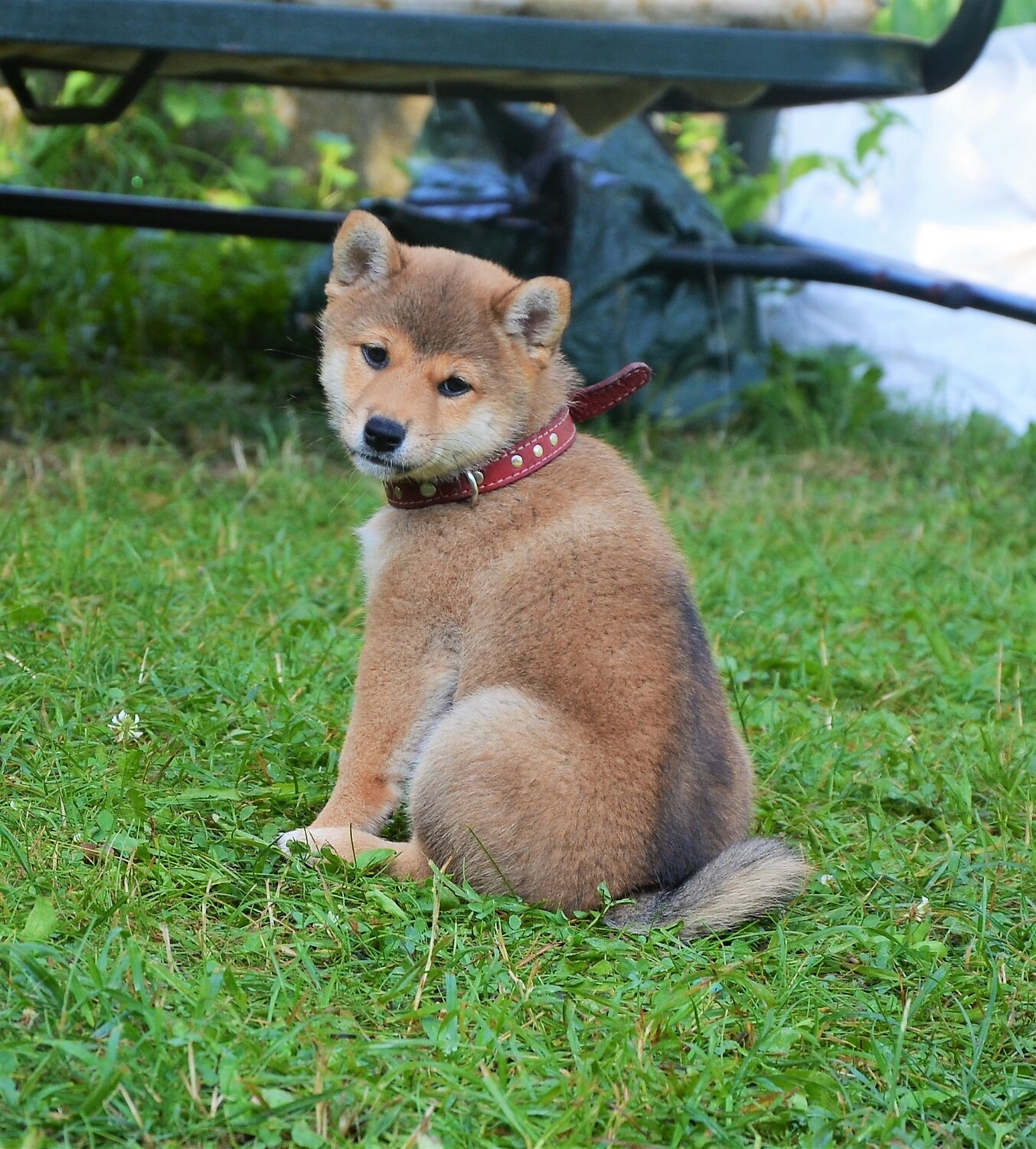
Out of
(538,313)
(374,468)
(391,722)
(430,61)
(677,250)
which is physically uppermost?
(430,61)

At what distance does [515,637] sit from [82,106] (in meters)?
4.00

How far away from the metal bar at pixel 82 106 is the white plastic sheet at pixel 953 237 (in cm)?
376

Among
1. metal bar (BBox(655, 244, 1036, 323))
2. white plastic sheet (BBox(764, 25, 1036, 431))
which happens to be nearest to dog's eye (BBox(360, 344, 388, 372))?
metal bar (BBox(655, 244, 1036, 323))

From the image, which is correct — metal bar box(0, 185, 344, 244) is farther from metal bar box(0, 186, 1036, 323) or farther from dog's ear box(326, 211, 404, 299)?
dog's ear box(326, 211, 404, 299)

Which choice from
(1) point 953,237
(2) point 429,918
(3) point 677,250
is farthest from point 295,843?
(1) point 953,237

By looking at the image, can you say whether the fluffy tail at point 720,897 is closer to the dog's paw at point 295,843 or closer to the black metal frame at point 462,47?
the dog's paw at point 295,843

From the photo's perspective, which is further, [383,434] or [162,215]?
[162,215]

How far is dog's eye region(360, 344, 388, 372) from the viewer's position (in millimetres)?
3064

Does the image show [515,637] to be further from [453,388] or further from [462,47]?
[462,47]

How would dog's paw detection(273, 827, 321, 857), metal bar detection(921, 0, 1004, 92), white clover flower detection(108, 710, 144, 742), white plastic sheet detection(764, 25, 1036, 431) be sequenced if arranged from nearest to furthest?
dog's paw detection(273, 827, 321, 857)
white clover flower detection(108, 710, 144, 742)
metal bar detection(921, 0, 1004, 92)
white plastic sheet detection(764, 25, 1036, 431)

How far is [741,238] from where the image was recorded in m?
7.46

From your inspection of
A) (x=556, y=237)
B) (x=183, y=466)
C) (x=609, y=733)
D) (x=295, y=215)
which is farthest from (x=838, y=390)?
(x=609, y=733)

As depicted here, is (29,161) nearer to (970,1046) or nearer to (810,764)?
(810,764)

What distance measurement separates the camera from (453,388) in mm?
3033
